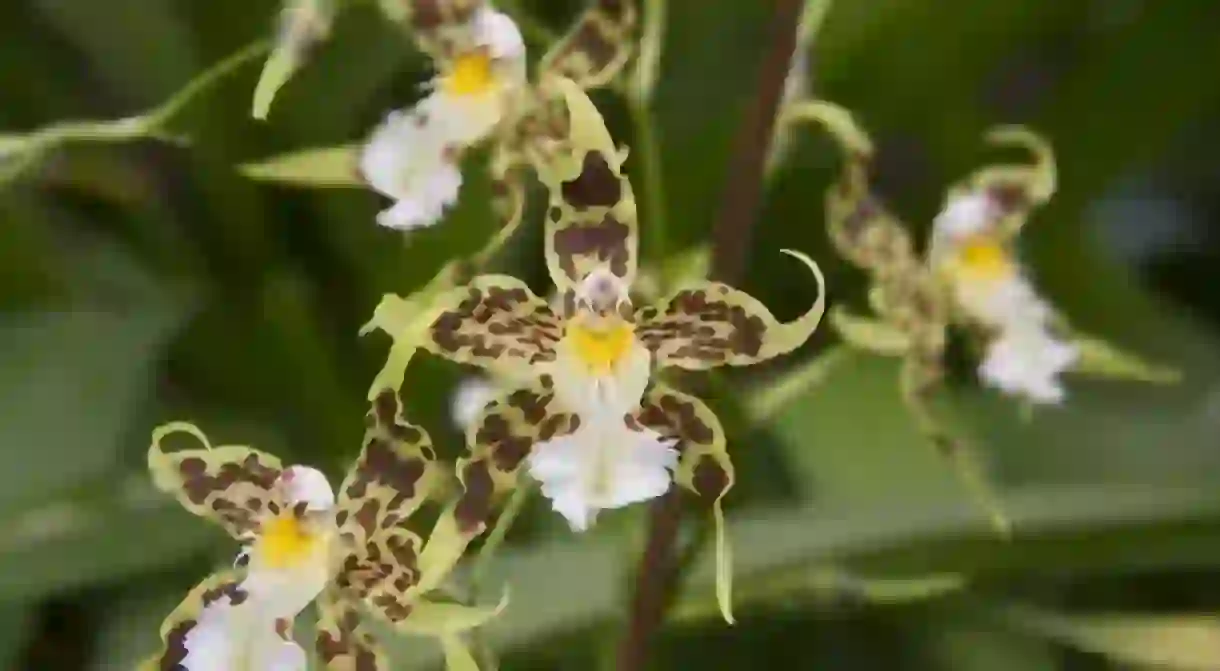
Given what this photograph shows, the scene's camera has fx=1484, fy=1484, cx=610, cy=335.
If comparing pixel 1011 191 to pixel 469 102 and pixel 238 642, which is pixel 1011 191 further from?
pixel 238 642

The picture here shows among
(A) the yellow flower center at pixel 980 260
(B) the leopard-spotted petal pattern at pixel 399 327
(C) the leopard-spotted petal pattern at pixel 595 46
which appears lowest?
(B) the leopard-spotted petal pattern at pixel 399 327

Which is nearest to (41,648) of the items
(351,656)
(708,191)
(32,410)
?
(32,410)

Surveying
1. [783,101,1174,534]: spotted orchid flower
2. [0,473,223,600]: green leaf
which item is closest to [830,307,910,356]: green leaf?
[783,101,1174,534]: spotted orchid flower

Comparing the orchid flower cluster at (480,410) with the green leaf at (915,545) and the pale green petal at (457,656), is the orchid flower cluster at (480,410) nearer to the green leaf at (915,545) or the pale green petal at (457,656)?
the pale green petal at (457,656)

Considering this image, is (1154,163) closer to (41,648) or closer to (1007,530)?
(1007,530)

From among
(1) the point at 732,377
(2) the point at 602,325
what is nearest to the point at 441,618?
(2) the point at 602,325

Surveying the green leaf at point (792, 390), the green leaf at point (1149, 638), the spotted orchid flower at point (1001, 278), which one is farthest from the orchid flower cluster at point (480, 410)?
the green leaf at point (1149, 638)
